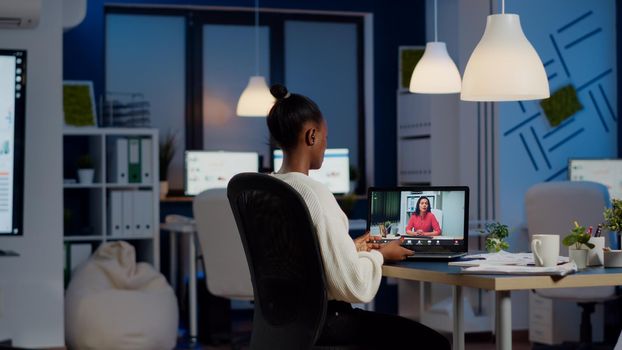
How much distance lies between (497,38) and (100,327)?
122 inches

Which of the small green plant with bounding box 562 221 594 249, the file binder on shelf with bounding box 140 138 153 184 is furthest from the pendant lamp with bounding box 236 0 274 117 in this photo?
the small green plant with bounding box 562 221 594 249

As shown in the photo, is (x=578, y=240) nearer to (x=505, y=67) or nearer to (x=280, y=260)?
(x=505, y=67)

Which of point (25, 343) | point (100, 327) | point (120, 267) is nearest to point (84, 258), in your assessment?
point (120, 267)

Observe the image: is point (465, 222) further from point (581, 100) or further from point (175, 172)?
point (175, 172)

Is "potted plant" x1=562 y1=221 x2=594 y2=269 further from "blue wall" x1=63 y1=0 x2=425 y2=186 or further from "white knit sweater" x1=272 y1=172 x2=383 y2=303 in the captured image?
"blue wall" x1=63 y1=0 x2=425 y2=186

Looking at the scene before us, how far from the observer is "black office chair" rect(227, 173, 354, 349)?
2607 millimetres

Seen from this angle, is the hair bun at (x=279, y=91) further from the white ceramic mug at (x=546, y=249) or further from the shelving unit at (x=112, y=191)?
the shelving unit at (x=112, y=191)

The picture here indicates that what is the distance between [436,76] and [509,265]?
2.49 m

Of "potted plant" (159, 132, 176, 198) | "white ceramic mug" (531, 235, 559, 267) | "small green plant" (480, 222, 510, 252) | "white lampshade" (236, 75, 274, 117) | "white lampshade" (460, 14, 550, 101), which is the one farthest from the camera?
"potted plant" (159, 132, 176, 198)

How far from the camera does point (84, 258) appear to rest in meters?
6.52

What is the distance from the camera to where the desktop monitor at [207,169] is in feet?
25.1

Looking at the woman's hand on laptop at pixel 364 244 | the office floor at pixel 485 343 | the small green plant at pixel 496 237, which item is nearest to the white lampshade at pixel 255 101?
the office floor at pixel 485 343

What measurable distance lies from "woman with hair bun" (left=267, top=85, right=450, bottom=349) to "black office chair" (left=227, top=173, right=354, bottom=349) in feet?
0.15

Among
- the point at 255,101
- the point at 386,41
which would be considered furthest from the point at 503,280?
the point at 386,41
